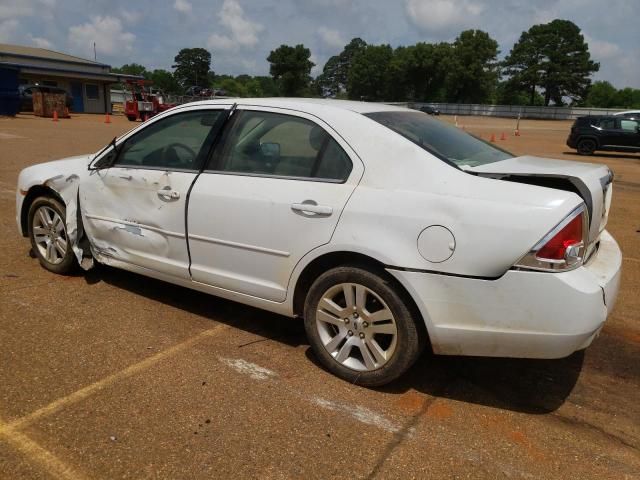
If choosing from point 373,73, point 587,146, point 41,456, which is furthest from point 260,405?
point 373,73

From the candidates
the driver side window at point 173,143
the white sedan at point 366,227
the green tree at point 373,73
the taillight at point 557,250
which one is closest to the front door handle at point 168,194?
the white sedan at point 366,227

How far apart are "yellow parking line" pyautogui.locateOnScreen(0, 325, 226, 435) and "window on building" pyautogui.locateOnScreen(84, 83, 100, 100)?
42.2m

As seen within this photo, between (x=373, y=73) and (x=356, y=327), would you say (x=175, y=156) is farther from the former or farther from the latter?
(x=373, y=73)

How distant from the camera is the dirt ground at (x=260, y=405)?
2.50 meters

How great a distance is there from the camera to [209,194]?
3.54 m

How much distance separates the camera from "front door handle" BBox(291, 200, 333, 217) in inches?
121

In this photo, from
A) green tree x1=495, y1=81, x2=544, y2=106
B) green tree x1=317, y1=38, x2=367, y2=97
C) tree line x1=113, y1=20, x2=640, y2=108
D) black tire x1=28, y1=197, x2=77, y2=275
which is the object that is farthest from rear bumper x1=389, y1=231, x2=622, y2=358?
green tree x1=317, y1=38, x2=367, y2=97

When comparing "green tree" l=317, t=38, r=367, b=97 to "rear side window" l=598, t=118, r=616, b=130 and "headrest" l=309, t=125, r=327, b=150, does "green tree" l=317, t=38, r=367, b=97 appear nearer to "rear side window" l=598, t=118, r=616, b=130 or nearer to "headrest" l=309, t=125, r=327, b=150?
"rear side window" l=598, t=118, r=616, b=130

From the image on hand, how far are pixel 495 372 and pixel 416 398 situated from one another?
64cm

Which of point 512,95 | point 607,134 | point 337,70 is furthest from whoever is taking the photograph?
point 337,70

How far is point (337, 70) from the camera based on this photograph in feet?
496

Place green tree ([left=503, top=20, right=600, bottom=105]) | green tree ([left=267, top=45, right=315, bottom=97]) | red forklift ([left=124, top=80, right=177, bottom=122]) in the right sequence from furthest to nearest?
green tree ([left=267, top=45, right=315, bottom=97])
green tree ([left=503, top=20, right=600, bottom=105])
red forklift ([left=124, top=80, right=177, bottom=122])

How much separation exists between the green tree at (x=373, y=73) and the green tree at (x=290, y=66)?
1111cm

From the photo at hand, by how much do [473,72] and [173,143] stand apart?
8813 centimetres
